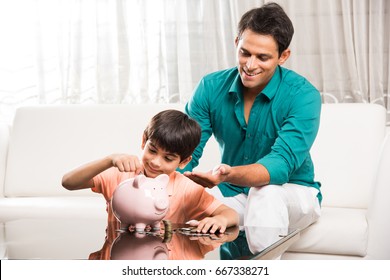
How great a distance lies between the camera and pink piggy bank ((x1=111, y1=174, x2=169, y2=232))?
1380 mm

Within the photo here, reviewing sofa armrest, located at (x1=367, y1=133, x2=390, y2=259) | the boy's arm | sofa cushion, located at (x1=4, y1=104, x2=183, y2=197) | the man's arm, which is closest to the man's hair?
the man's arm

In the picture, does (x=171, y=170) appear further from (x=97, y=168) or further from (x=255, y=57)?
(x=255, y=57)

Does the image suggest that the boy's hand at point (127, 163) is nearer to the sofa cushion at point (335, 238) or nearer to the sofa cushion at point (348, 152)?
the sofa cushion at point (335, 238)

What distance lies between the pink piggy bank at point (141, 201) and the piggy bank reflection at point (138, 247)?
40mm

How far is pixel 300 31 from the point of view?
3.00 metres

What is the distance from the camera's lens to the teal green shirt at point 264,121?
1938 millimetres

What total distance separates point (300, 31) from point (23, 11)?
1.39 metres

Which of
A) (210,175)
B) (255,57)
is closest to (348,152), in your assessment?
(255,57)

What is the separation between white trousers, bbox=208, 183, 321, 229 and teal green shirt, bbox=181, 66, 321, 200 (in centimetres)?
4

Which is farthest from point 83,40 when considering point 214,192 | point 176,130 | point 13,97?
point 176,130

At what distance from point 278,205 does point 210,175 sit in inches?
12.1

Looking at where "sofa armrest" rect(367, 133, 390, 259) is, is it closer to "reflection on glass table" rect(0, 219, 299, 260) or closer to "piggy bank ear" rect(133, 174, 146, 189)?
"reflection on glass table" rect(0, 219, 299, 260)

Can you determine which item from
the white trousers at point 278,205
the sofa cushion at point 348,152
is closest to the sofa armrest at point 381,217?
the white trousers at point 278,205
